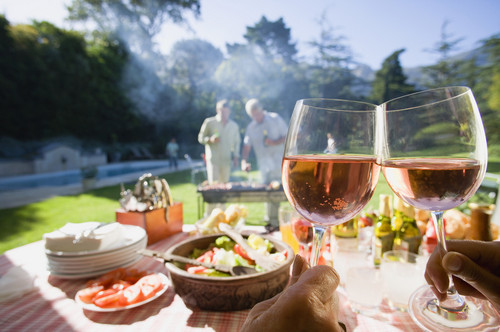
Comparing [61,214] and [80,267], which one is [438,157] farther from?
[61,214]

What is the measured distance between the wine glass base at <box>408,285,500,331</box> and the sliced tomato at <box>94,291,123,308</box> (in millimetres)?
861

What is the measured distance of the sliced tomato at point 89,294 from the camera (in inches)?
37.4

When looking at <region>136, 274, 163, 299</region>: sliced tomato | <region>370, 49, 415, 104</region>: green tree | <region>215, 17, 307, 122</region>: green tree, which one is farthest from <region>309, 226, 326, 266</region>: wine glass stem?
<region>215, 17, 307, 122</region>: green tree

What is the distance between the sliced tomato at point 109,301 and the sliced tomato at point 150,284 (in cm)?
8

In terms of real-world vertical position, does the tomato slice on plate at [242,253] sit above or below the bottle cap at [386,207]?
below

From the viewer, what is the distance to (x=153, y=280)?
1055mm

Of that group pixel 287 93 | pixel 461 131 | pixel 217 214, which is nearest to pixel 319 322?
pixel 461 131

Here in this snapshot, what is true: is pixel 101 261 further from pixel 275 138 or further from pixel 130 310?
pixel 275 138

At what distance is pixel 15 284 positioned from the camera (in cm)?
104

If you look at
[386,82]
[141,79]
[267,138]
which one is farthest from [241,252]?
[141,79]

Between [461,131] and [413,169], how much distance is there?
14 centimetres

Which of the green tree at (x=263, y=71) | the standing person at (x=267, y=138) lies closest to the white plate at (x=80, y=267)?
the standing person at (x=267, y=138)

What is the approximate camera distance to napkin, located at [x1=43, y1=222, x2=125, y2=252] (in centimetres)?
118

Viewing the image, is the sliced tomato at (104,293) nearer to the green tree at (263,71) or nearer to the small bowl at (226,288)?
the small bowl at (226,288)
